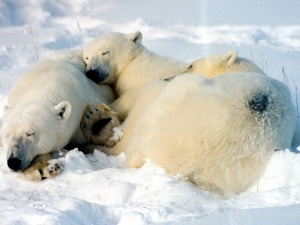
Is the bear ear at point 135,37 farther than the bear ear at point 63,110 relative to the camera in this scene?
Yes

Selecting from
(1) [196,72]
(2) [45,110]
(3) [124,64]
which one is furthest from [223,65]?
(2) [45,110]

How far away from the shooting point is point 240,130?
398 centimetres

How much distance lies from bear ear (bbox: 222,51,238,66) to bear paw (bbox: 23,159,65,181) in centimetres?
217

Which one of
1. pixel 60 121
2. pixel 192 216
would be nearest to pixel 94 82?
pixel 60 121

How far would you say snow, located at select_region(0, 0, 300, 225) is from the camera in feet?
10.2

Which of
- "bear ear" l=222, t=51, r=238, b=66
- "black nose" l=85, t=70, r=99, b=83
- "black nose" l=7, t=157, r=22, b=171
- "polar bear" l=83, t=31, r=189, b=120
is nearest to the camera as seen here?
"black nose" l=7, t=157, r=22, b=171

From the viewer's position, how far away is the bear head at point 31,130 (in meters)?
4.30

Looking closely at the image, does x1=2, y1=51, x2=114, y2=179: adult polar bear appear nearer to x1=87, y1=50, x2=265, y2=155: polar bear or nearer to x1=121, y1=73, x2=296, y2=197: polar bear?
x1=87, y1=50, x2=265, y2=155: polar bear

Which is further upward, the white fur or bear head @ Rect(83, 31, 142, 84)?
the white fur

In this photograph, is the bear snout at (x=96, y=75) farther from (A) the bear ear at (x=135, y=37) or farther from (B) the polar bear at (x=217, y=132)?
(B) the polar bear at (x=217, y=132)

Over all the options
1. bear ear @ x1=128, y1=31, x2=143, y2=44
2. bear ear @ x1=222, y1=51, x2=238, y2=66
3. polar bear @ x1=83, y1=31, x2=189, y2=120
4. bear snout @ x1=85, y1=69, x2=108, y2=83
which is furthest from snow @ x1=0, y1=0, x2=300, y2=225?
bear snout @ x1=85, y1=69, x2=108, y2=83

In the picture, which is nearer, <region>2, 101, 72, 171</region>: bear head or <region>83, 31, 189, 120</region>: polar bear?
<region>2, 101, 72, 171</region>: bear head

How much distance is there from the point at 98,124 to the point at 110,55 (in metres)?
1.38

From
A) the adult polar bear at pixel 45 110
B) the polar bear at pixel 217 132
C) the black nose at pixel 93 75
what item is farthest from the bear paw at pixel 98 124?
the black nose at pixel 93 75
